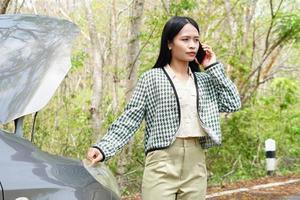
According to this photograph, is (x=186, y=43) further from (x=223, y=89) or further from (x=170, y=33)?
(x=223, y=89)

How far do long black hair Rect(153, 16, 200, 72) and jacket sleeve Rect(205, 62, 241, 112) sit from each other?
0.13 m

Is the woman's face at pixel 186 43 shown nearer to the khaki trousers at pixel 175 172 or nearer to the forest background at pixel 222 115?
the khaki trousers at pixel 175 172

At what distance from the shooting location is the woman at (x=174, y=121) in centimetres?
296

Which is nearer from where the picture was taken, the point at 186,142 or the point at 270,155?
the point at 186,142

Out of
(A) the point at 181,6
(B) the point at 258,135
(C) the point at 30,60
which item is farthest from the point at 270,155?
(C) the point at 30,60

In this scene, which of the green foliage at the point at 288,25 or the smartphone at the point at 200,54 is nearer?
the smartphone at the point at 200,54

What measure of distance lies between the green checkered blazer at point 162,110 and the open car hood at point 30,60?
1.47ft

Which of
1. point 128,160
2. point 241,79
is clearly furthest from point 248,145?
point 128,160

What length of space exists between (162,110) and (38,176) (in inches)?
35.6

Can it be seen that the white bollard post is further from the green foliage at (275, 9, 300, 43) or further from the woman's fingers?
the woman's fingers

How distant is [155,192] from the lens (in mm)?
2969

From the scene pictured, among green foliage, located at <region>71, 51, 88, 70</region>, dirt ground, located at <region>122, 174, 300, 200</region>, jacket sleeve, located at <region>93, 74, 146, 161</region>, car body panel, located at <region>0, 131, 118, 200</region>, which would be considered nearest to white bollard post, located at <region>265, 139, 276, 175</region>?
dirt ground, located at <region>122, 174, 300, 200</region>

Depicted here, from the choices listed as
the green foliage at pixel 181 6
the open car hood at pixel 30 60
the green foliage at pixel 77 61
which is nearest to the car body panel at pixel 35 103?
the open car hood at pixel 30 60

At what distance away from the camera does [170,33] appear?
308 cm
